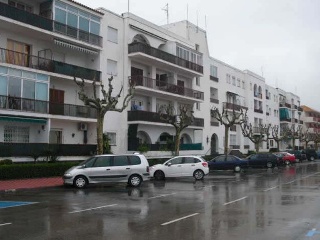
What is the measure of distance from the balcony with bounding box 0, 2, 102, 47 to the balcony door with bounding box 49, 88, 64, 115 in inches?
182

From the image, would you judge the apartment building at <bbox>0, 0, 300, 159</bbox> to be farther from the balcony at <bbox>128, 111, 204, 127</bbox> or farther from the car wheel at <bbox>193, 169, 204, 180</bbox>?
the car wheel at <bbox>193, 169, 204, 180</bbox>

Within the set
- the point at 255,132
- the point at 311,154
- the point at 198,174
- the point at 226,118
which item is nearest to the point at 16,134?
the point at 198,174

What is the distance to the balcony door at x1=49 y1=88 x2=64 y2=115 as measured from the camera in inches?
1144

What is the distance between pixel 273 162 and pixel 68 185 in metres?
24.2

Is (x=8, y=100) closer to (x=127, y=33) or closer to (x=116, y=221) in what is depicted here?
(x=127, y=33)

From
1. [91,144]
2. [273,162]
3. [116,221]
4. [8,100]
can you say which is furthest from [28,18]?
[273,162]

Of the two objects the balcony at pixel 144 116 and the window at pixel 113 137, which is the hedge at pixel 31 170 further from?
the balcony at pixel 144 116

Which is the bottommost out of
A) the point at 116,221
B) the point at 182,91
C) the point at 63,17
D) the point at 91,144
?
the point at 116,221

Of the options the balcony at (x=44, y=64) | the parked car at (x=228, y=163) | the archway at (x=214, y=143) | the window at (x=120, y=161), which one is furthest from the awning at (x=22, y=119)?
the archway at (x=214, y=143)

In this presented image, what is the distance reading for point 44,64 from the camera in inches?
1153

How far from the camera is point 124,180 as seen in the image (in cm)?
2092

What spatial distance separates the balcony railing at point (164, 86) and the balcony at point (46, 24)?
5.52 m

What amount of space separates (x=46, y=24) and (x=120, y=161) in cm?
1354

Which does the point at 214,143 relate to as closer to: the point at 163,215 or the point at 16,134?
the point at 16,134
